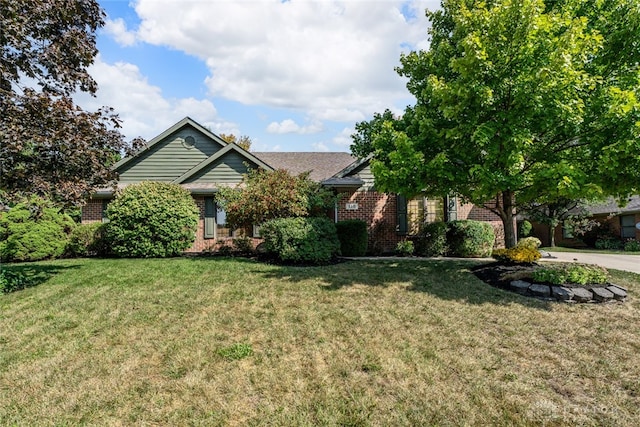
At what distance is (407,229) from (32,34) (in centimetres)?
1320

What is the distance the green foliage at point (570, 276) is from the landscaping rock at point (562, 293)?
207 millimetres

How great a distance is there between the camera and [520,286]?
7.38m

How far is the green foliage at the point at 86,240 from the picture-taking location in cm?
1332

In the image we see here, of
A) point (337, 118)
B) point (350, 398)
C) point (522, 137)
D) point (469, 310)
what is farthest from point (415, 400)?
point (337, 118)

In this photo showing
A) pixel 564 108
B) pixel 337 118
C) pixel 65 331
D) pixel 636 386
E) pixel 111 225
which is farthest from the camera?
pixel 337 118

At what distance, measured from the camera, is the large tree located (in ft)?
22.3

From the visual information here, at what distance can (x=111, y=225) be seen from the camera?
1214 cm

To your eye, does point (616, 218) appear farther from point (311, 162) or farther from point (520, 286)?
point (520, 286)

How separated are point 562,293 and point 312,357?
5344 millimetres

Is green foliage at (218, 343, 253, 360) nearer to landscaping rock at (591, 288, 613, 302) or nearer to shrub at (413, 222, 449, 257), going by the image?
landscaping rock at (591, 288, 613, 302)

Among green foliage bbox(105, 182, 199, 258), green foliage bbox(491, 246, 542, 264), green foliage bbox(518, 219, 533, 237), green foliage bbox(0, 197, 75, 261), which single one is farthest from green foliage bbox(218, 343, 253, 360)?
green foliage bbox(518, 219, 533, 237)

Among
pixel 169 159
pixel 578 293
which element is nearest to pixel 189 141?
pixel 169 159

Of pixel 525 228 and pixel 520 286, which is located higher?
pixel 525 228

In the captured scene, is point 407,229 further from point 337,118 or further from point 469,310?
point 469,310
